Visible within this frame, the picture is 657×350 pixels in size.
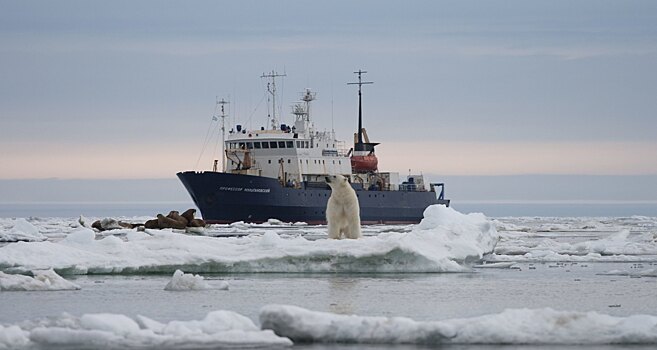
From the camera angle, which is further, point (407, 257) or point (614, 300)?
point (407, 257)

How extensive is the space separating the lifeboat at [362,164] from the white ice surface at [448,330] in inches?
1775

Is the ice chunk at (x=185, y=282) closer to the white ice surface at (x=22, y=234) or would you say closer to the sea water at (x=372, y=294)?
the sea water at (x=372, y=294)

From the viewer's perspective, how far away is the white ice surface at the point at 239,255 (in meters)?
14.4

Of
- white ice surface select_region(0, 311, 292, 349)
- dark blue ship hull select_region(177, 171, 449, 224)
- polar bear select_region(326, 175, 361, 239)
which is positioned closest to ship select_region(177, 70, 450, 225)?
dark blue ship hull select_region(177, 171, 449, 224)

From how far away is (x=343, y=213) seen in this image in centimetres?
1753

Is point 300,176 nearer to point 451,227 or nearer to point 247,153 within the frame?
point 247,153

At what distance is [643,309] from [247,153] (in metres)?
37.4

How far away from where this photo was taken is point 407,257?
589 inches

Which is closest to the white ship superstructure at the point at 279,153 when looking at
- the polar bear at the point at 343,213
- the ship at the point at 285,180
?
the ship at the point at 285,180

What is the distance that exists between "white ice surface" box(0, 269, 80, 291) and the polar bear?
5.97m

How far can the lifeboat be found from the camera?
5394 centimetres

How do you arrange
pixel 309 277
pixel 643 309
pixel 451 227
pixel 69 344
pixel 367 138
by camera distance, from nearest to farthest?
1. pixel 69 344
2. pixel 643 309
3. pixel 309 277
4. pixel 451 227
5. pixel 367 138

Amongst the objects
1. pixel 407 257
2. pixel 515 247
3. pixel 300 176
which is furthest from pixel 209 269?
pixel 300 176

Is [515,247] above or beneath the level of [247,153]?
beneath
